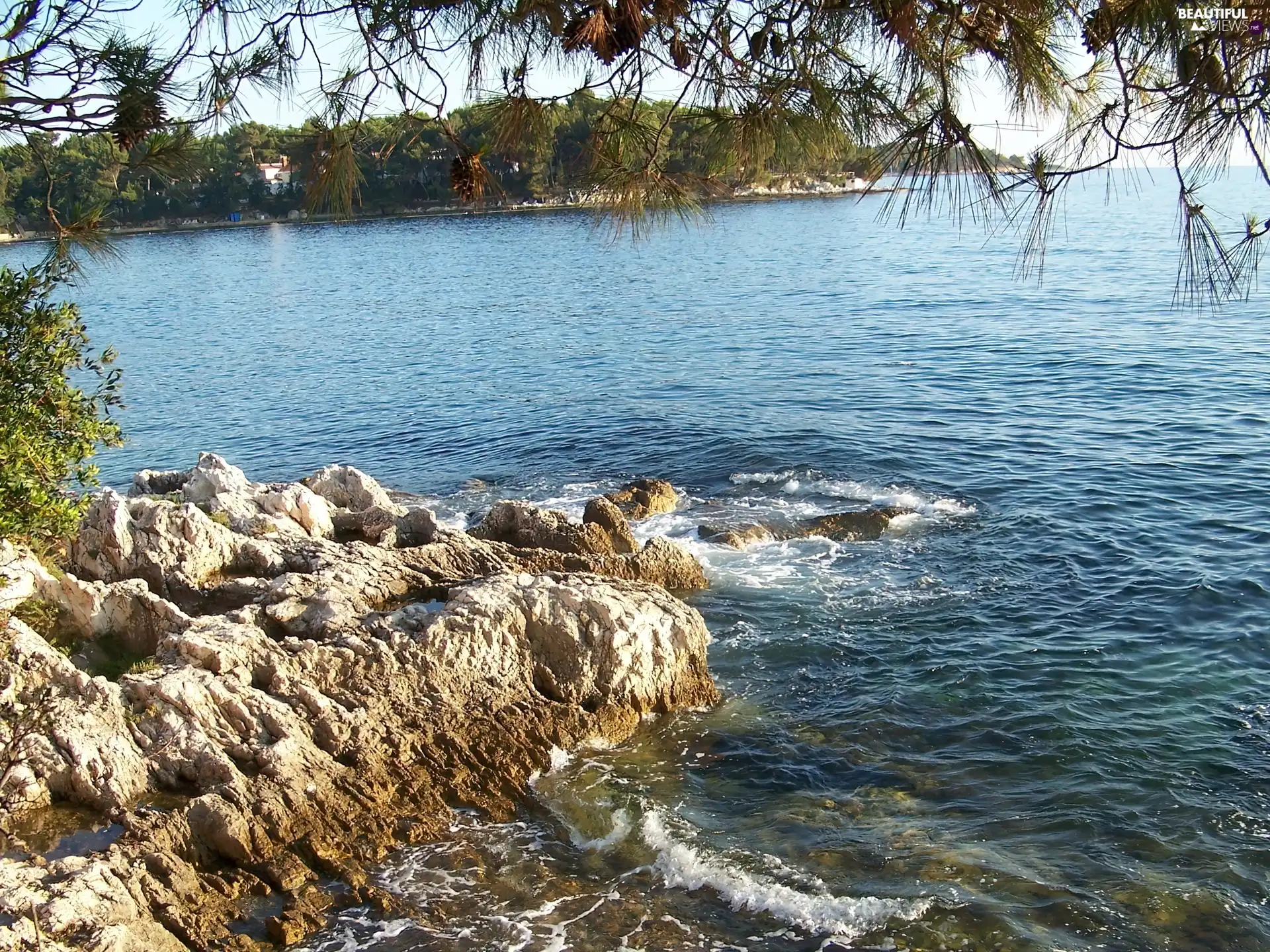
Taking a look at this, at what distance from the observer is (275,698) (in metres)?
10.6

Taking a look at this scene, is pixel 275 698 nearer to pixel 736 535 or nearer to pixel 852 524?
pixel 736 535

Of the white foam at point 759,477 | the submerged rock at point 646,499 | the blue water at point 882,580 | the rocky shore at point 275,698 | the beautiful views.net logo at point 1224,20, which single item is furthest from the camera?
the white foam at point 759,477

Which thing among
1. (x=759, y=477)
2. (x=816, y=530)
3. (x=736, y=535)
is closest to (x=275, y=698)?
(x=736, y=535)

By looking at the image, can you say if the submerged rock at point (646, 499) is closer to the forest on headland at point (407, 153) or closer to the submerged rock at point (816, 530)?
the submerged rock at point (816, 530)

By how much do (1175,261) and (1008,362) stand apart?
25051 mm

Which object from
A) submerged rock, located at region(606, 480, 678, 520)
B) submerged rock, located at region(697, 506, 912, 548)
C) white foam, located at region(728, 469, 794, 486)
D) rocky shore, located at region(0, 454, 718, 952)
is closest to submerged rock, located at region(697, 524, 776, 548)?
submerged rock, located at region(697, 506, 912, 548)

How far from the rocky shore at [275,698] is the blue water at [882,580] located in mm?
644

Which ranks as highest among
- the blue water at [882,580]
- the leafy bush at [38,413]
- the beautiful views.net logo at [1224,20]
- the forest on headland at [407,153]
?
the beautiful views.net logo at [1224,20]

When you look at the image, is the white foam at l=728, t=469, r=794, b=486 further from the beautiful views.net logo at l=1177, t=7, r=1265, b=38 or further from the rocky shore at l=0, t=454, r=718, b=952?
the beautiful views.net logo at l=1177, t=7, r=1265, b=38

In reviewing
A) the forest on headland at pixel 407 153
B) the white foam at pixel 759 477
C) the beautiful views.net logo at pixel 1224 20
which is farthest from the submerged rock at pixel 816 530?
the beautiful views.net logo at pixel 1224 20

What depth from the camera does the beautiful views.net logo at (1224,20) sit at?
16.4 feet

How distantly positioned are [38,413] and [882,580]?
11374 millimetres

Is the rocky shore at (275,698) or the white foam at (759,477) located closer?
the rocky shore at (275,698)

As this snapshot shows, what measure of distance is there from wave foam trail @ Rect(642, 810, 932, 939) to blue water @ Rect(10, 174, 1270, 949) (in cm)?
3
